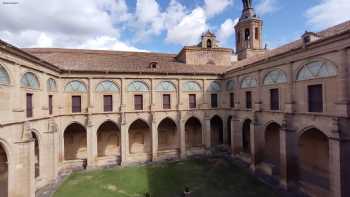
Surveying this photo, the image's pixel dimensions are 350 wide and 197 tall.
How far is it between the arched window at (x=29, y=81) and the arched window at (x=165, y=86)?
456 inches

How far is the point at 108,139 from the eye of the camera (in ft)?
76.3

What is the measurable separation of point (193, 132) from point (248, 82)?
10214mm

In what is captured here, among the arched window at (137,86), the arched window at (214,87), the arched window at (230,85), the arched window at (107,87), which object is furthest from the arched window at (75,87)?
the arched window at (230,85)

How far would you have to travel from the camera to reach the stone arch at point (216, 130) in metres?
26.4

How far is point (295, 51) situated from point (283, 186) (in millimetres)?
10193

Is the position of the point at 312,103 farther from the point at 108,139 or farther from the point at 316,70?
the point at 108,139

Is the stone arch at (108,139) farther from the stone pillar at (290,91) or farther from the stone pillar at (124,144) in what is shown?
the stone pillar at (290,91)

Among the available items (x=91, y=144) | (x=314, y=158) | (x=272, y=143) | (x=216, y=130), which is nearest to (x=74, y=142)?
(x=91, y=144)

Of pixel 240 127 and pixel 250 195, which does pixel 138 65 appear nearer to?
pixel 240 127

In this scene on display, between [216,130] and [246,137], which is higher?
[216,130]

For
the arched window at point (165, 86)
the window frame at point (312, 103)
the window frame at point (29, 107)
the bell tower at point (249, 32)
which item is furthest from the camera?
the bell tower at point (249, 32)

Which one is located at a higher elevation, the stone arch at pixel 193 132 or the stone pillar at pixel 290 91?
the stone pillar at pixel 290 91

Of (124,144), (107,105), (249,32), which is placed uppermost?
(249,32)

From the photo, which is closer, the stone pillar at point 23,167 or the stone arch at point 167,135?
the stone pillar at point 23,167
